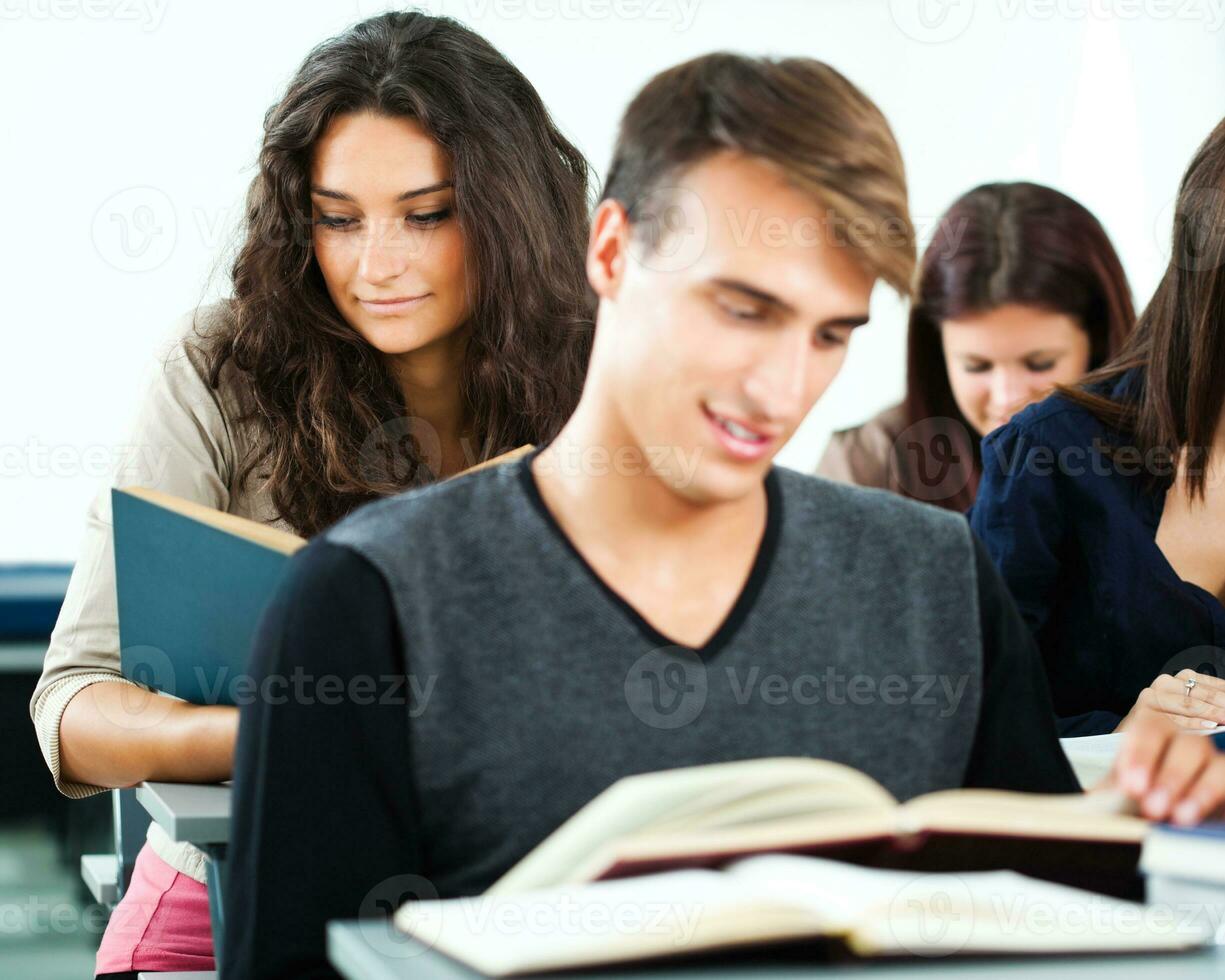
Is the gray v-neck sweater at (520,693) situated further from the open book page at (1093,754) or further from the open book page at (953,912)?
the open book page at (953,912)

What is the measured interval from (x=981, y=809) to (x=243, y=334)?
4.89ft

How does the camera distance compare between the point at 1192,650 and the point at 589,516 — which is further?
the point at 1192,650

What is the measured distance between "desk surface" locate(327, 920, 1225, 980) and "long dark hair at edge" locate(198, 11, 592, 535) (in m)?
1.24

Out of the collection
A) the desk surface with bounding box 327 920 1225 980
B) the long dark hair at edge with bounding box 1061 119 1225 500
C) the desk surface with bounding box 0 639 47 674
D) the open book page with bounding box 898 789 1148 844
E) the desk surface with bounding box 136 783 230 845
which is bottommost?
the desk surface with bounding box 0 639 47 674

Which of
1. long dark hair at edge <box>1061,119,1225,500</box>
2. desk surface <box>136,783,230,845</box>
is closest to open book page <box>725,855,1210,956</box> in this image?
desk surface <box>136,783,230,845</box>

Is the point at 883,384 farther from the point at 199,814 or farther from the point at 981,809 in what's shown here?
the point at 981,809

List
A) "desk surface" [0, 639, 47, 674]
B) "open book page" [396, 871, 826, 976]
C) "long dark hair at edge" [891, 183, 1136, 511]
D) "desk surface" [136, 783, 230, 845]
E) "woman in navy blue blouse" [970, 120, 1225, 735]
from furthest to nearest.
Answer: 1. "desk surface" [0, 639, 47, 674]
2. "long dark hair at edge" [891, 183, 1136, 511]
3. "woman in navy blue blouse" [970, 120, 1225, 735]
4. "desk surface" [136, 783, 230, 845]
5. "open book page" [396, 871, 826, 976]

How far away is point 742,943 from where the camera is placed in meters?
0.76

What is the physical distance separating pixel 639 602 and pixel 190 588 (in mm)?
529

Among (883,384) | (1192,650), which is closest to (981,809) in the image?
(1192,650)

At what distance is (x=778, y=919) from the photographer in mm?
746

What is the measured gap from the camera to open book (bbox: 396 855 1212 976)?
743 millimetres

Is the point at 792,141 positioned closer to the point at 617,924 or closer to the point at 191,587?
the point at 617,924

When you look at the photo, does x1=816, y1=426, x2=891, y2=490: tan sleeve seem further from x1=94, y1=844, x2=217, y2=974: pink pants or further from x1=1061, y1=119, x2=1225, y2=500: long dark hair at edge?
x1=94, y1=844, x2=217, y2=974: pink pants
